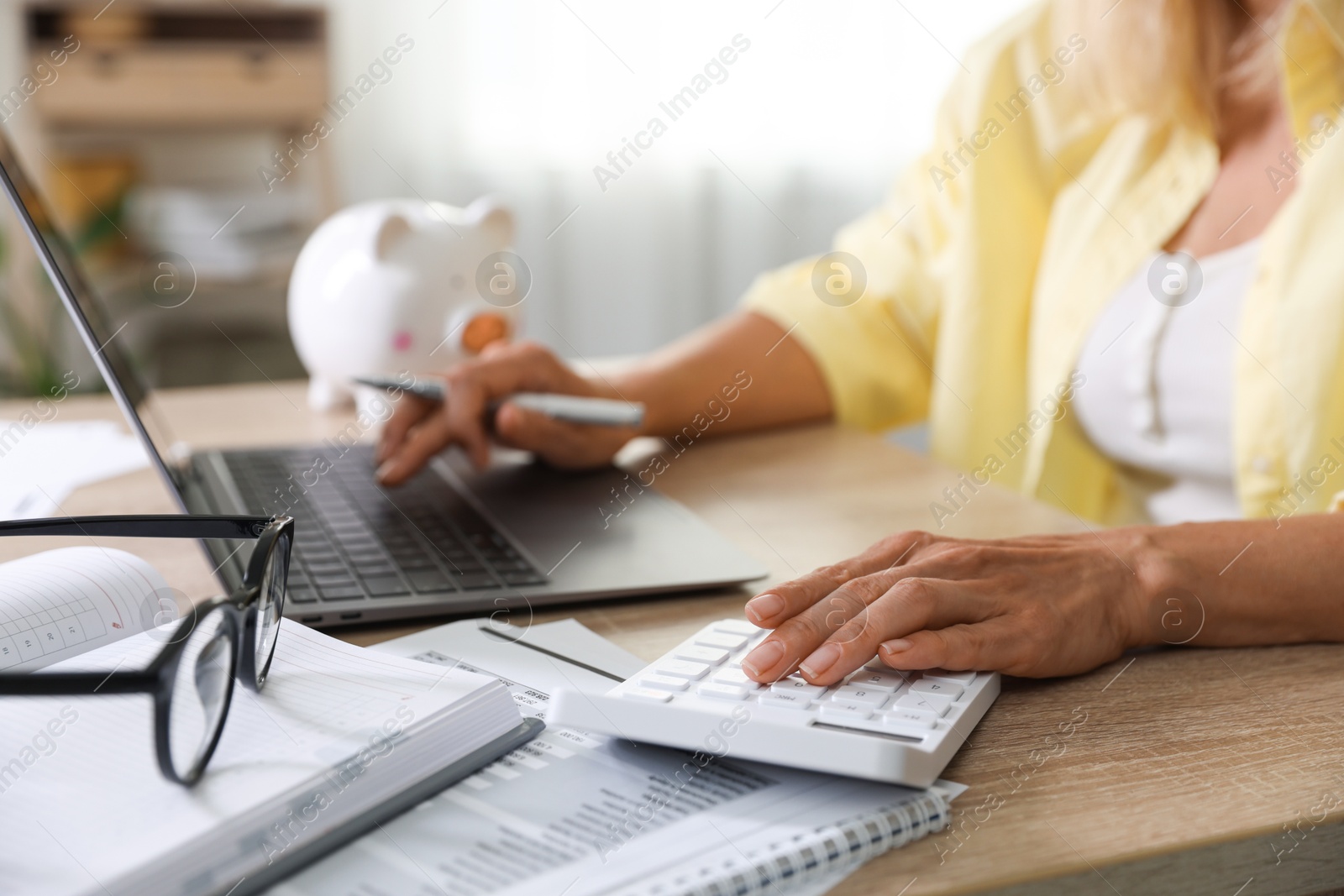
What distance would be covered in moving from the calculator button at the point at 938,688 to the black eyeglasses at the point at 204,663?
24cm

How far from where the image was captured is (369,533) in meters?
0.69

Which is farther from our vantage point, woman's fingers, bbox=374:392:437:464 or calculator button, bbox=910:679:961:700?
woman's fingers, bbox=374:392:437:464

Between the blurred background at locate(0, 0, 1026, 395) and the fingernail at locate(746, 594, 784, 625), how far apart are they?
5.75 feet

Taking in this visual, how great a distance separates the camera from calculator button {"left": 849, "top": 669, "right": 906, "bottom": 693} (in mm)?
440

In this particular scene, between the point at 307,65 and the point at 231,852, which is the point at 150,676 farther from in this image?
the point at 307,65

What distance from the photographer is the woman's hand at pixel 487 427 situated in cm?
82

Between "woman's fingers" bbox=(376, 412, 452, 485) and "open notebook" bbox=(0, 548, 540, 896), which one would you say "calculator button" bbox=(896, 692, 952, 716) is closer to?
"open notebook" bbox=(0, 548, 540, 896)

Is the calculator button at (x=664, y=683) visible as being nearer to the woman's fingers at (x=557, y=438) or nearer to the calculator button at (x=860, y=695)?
the calculator button at (x=860, y=695)

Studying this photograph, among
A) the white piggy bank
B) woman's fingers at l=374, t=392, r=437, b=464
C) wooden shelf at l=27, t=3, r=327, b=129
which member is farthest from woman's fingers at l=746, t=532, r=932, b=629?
wooden shelf at l=27, t=3, r=327, b=129

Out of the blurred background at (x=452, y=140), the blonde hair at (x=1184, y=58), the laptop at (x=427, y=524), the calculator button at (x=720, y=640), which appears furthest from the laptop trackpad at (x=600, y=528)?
the blurred background at (x=452, y=140)

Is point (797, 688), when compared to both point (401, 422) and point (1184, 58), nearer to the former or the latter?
point (401, 422)

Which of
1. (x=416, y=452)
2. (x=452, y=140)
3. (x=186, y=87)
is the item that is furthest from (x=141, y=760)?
(x=452, y=140)

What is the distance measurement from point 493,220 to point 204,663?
0.73 metres

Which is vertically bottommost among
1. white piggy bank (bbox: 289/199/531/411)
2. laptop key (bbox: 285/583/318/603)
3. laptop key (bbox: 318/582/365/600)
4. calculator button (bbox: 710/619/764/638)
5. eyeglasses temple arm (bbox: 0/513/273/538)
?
calculator button (bbox: 710/619/764/638)
